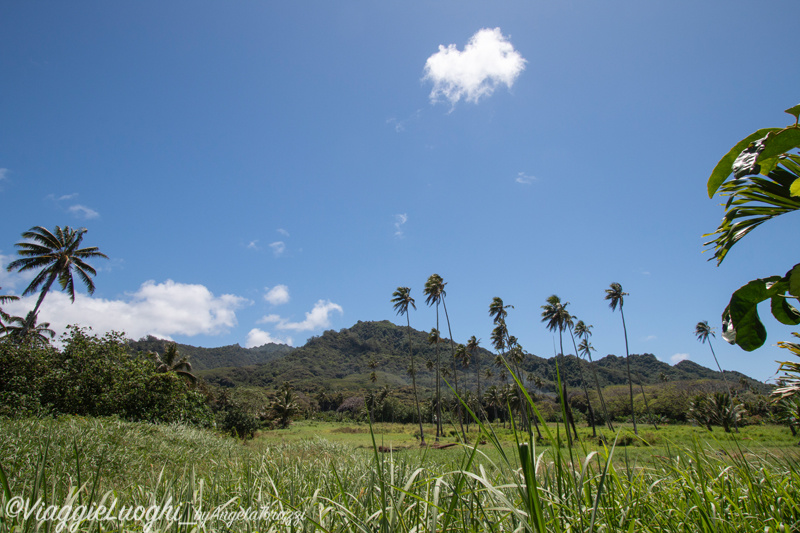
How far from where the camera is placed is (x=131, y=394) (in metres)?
22.1

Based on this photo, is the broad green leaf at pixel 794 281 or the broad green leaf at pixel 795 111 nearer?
the broad green leaf at pixel 795 111

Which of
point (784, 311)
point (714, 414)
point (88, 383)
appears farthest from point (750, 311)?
point (88, 383)

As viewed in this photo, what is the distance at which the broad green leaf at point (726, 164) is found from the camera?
1.61 metres

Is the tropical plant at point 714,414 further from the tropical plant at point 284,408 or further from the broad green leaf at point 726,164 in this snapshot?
the tropical plant at point 284,408

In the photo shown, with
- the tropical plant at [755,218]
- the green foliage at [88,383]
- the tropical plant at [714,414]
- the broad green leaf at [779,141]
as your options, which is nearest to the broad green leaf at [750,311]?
the tropical plant at [755,218]

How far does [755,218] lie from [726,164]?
1.54 feet

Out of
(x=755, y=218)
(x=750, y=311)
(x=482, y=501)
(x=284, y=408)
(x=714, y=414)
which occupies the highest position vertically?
(x=755, y=218)

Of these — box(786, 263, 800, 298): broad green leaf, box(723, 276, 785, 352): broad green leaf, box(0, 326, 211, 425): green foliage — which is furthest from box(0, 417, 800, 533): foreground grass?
box(0, 326, 211, 425): green foliage

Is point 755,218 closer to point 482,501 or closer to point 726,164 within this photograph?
point 726,164

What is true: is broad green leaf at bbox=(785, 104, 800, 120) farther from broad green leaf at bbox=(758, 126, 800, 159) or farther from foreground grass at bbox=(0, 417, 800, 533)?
foreground grass at bbox=(0, 417, 800, 533)

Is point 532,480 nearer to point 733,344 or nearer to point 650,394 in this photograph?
point 733,344

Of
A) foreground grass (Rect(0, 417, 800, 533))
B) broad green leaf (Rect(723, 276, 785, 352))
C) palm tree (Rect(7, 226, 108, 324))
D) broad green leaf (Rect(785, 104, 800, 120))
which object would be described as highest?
palm tree (Rect(7, 226, 108, 324))

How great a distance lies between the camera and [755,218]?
1.95 m

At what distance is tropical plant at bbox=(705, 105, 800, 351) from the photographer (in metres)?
1.65
